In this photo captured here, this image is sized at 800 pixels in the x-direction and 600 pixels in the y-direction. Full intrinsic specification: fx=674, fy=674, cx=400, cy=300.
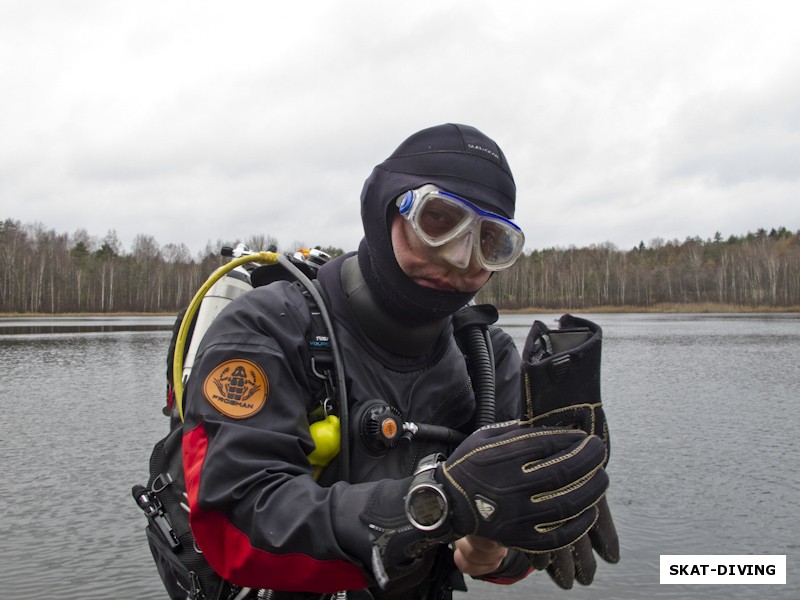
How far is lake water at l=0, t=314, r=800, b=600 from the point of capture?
642 centimetres

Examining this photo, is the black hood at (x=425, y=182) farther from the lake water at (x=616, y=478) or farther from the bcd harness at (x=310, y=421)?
the lake water at (x=616, y=478)

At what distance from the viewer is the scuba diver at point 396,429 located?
60.6 inches

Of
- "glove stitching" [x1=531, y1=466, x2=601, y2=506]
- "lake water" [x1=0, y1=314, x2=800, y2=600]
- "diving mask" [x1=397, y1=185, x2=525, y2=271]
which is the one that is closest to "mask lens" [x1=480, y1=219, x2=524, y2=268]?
"diving mask" [x1=397, y1=185, x2=525, y2=271]

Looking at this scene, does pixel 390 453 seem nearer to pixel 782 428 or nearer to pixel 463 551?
pixel 463 551

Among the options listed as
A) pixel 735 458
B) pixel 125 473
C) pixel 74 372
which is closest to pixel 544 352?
pixel 125 473

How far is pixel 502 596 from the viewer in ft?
20.1

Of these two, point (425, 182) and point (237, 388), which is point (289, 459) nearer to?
point (237, 388)

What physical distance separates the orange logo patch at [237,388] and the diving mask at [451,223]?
25.0 inches

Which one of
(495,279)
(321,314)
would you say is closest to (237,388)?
(321,314)

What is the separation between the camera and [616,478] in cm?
954

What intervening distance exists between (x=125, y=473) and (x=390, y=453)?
8.97 m

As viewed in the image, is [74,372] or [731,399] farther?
[74,372]

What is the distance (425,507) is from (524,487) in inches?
9.3

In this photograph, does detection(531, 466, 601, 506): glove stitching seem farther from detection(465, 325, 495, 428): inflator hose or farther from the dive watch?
detection(465, 325, 495, 428): inflator hose
